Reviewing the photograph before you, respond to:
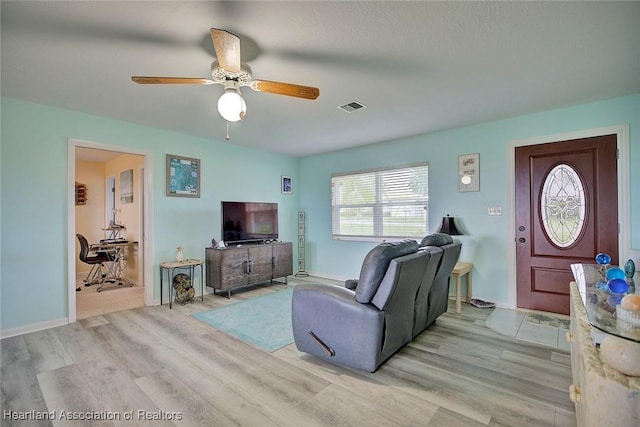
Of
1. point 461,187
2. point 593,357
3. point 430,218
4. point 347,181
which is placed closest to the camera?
point 593,357

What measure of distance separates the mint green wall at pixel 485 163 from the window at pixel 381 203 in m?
0.14

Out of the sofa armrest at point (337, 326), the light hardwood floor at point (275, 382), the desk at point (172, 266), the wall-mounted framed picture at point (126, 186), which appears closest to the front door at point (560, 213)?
the light hardwood floor at point (275, 382)

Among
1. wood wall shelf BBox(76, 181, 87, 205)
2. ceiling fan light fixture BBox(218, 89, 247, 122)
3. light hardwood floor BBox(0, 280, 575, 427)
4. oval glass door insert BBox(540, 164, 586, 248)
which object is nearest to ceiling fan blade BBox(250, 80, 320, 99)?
ceiling fan light fixture BBox(218, 89, 247, 122)

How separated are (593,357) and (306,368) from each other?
75.6 inches

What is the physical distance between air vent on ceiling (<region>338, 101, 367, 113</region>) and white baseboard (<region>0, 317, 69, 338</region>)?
153 inches

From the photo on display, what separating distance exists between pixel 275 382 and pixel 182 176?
3280mm

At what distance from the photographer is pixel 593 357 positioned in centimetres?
81

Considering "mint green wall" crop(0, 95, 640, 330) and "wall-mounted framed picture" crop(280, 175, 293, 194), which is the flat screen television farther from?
"wall-mounted framed picture" crop(280, 175, 293, 194)

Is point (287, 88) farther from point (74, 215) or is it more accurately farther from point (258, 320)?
point (74, 215)

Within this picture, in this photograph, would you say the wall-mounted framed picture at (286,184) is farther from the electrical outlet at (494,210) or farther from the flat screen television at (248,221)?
the electrical outlet at (494,210)

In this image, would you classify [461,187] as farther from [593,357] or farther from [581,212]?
[593,357]

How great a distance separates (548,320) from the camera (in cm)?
329

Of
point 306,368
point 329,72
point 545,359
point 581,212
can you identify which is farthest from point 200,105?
point 581,212

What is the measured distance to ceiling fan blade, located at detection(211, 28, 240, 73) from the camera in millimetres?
1729
